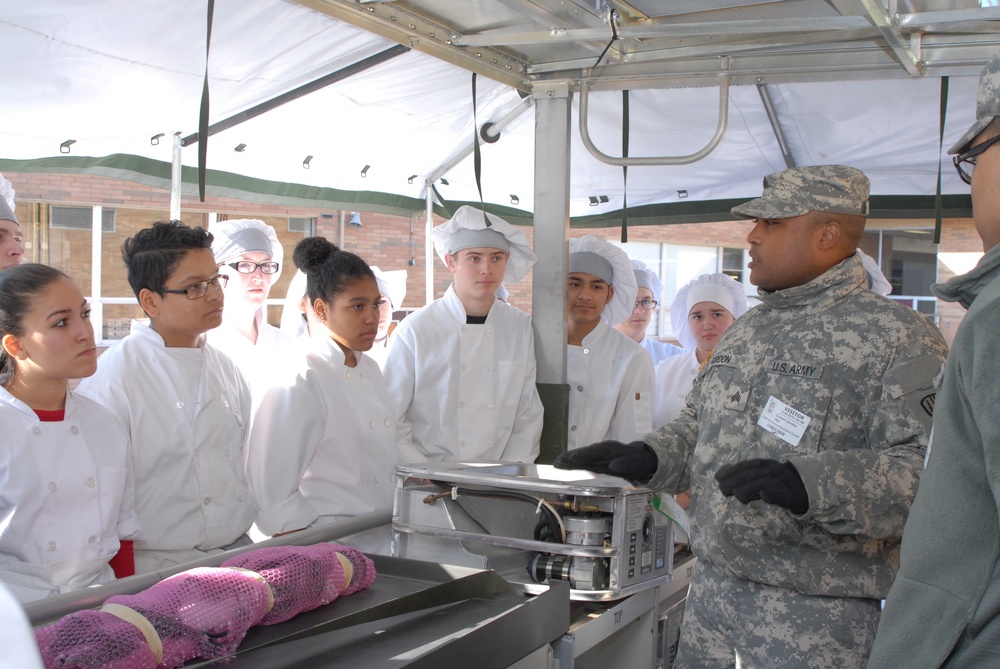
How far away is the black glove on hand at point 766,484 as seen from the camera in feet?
5.19

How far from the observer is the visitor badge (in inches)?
73.8

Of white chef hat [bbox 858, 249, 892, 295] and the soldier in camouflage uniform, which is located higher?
white chef hat [bbox 858, 249, 892, 295]

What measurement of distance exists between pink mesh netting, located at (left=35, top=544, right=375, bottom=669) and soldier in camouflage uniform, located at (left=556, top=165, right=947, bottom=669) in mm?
722

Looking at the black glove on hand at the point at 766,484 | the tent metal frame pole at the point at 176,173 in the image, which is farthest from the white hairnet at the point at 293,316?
the black glove on hand at the point at 766,484

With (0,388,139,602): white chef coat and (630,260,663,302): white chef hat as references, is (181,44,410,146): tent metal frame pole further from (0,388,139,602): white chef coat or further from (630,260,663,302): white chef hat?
(630,260,663,302): white chef hat

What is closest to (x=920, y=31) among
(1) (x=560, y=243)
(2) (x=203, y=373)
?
(1) (x=560, y=243)

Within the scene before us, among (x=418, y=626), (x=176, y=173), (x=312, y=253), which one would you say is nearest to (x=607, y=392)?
(x=312, y=253)

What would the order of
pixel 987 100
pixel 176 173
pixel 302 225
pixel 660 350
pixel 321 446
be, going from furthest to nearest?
pixel 302 225
pixel 660 350
pixel 176 173
pixel 321 446
pixel 987 100

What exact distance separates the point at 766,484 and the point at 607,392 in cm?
179

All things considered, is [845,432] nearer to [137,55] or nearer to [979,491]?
[979,491]

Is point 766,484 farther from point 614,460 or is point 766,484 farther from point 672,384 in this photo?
point 672,384

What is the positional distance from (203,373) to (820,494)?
1.57 m

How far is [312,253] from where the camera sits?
2.67 meters

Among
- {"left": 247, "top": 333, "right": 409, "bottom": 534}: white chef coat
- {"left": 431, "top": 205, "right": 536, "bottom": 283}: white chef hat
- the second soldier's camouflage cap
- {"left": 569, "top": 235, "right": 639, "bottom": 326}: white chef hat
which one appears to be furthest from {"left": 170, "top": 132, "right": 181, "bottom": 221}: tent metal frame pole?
the second soldier's camouflage cap
